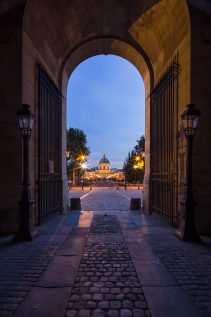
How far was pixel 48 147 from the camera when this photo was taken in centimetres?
1173

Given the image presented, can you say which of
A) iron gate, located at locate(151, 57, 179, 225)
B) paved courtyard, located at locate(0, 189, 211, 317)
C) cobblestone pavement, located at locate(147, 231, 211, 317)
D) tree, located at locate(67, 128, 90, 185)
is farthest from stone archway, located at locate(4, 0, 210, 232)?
tree, located at locate(67, 128, 90, 185)

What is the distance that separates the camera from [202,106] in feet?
28.8

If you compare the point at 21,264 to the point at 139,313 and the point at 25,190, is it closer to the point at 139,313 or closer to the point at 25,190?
the point at 25,190

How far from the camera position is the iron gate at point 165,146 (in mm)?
10227

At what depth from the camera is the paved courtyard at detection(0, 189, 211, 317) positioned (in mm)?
3857

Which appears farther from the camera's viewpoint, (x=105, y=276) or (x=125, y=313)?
(x=105, y=276)

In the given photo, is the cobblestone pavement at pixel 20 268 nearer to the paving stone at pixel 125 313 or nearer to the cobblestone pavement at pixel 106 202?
the paving stone at pixel 125 313

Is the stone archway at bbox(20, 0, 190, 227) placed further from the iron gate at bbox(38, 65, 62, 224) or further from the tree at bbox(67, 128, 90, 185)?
the tree at bbox(67, 128, 90, 185)

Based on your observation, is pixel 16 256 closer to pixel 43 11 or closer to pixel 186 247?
pixel 186 247

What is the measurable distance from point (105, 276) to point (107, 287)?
0.51 metres

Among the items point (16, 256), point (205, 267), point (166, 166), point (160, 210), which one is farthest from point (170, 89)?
point (16, 256)

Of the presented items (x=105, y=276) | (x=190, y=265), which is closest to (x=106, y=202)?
(x=190, y=265)

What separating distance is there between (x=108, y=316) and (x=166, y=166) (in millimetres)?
8176

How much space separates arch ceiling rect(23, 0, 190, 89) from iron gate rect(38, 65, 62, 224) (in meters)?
1.08
